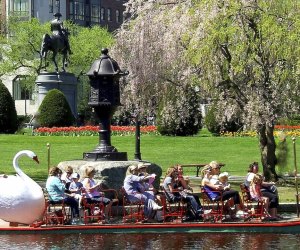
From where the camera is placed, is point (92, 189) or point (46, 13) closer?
point (92, 189)

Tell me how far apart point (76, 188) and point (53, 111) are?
32.8 meters

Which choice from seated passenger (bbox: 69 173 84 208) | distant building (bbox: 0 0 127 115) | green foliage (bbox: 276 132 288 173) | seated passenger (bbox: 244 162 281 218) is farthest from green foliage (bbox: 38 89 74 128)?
seated passenger (bbox: 244 162 281 218)

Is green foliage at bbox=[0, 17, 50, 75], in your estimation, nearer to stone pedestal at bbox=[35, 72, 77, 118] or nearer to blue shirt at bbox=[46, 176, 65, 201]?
stone pedestal at bbox=[35, 72, 77, 118]

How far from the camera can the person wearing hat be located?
1931 cm

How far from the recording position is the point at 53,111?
171 ft

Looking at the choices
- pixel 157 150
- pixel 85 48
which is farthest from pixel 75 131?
pixel 85 48

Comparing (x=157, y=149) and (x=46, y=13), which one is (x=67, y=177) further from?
(x=46, y=13)

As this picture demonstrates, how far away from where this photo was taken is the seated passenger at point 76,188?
1938cm

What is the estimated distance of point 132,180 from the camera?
759 inches

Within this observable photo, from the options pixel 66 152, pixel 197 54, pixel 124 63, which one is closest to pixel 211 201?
pixel 197 54

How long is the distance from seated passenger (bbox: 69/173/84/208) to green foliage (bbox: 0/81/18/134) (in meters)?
31.1

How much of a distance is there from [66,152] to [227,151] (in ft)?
21.4

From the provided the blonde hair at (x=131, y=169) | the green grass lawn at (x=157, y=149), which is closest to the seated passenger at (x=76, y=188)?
the blonde hair at (x=131, y=169)

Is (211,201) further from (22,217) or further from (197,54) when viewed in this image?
(197,54)
